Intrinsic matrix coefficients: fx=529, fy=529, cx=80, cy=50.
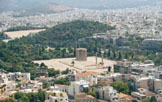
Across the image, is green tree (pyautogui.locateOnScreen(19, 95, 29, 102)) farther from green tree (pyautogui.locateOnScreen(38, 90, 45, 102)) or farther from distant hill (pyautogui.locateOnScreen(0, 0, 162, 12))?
distant hill (pyautogui.locateOnScreen(0, 0, 162, 12))

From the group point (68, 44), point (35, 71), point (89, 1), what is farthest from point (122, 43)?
point (89, 1)

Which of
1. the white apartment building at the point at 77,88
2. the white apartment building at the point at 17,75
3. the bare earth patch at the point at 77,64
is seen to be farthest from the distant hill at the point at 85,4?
the white apartment building at the point at 77,88

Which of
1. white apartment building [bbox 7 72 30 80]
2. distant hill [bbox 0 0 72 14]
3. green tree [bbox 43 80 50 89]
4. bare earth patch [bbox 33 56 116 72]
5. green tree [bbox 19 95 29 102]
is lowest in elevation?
bare earth patch [bbox 33 56 116 72]

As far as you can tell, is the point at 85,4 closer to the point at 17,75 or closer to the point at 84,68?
the point at 84,68

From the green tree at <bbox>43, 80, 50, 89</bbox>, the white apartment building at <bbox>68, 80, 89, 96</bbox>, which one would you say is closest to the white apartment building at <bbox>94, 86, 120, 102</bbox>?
the white apartment building at <bbox>68, 80, 89, 96</bbox>

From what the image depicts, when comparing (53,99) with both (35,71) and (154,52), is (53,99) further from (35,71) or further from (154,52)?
(154,52)

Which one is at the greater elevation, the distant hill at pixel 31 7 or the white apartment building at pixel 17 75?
the distant hill at pixel 31 7

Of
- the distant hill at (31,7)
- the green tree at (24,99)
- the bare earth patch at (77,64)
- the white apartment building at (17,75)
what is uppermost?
the distant hill at (31,7)

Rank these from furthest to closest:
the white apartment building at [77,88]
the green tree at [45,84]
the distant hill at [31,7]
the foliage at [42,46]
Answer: the distant hill at [31,7], the foliage at [42,46], the green tree at [45,84], the white apartment building at [77,88]

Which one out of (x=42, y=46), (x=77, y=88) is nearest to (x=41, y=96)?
(x=77, y=88)

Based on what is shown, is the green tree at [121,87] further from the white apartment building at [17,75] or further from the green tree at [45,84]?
the white apartment building at [17,75]
